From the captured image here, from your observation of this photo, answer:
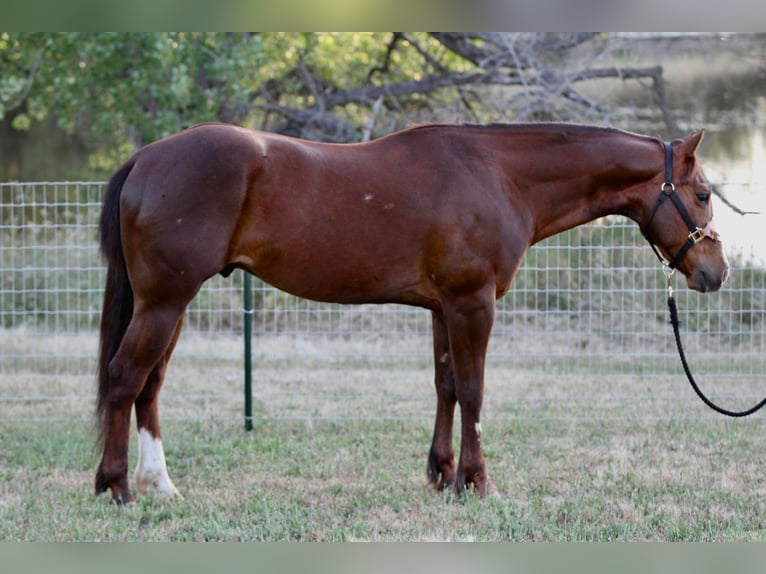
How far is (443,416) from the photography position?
5.05m

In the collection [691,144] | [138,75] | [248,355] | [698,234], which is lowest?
[248,355]

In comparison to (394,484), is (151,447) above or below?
above

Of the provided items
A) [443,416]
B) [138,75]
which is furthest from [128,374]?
[138,75]

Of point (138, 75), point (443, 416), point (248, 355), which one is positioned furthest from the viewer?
point (138, 75)

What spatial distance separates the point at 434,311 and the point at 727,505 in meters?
1.89

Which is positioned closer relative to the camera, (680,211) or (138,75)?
(680,211)

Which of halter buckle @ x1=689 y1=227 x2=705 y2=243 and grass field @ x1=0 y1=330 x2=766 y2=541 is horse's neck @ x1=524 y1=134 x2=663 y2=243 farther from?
grass field @ x1=0 y1=330 x2=766 y2=541

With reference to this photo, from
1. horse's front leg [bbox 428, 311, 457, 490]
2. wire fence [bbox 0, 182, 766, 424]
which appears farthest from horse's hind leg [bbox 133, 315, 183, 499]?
wire fence [bbox 0, 182, 766, 424]

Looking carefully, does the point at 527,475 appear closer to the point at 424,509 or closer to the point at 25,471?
the point at 424,509

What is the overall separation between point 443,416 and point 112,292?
78.9 inches

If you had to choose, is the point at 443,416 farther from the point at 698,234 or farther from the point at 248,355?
the point at 248,355

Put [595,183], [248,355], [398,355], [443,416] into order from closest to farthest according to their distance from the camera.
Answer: [595,183] → [443,416] → [248,355] → [398,355]

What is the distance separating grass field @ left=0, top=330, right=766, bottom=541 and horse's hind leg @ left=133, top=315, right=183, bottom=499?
175mm

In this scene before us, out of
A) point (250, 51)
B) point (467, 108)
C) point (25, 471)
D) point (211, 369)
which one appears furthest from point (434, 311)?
point (467, 108)
